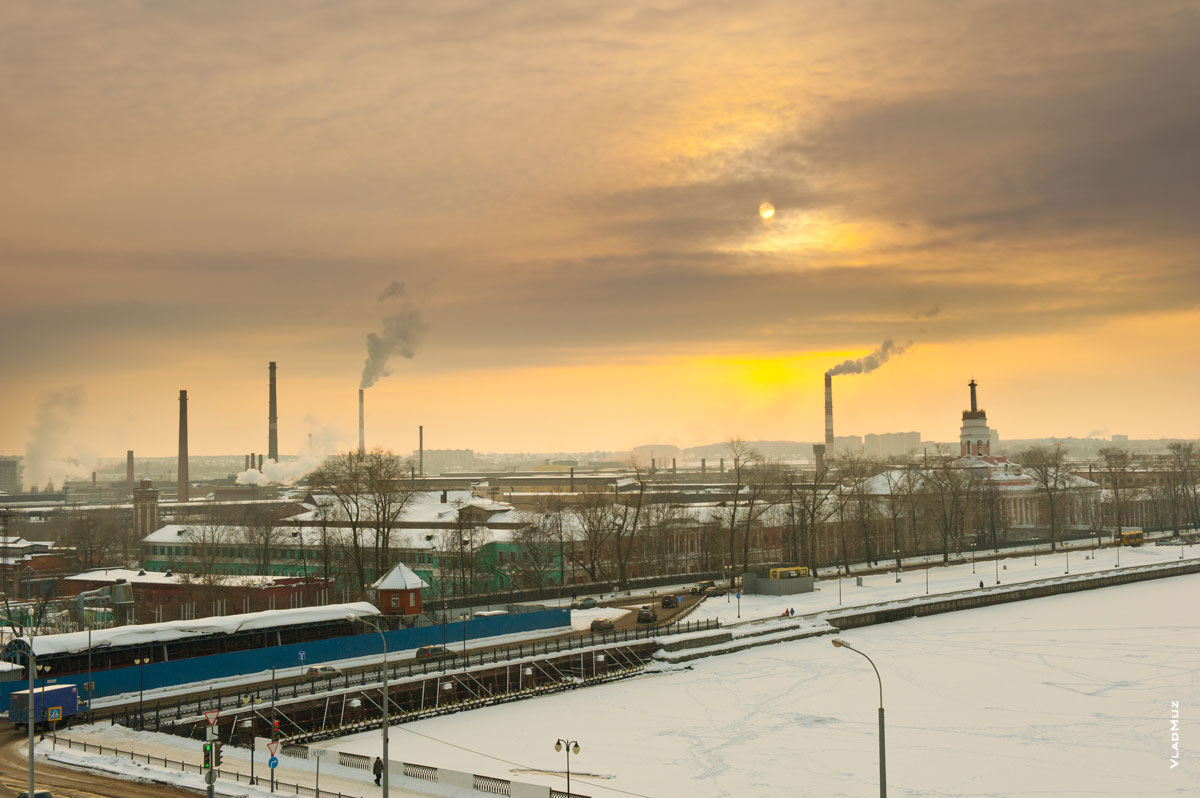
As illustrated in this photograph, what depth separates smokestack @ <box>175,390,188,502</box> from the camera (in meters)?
179

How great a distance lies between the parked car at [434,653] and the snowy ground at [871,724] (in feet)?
19.7

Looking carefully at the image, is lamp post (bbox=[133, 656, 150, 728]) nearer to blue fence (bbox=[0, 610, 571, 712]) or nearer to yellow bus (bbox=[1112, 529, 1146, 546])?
blue fence (bbox=[0, 610, 571, 712])

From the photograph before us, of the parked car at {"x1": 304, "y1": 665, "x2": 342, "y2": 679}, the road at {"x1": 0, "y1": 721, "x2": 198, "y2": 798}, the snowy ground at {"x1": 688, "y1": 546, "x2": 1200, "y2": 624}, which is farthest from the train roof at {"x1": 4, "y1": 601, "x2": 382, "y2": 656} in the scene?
the snowy ground at {"x1": 688, "y1": 546, "x2": 1200, "y2": 624}

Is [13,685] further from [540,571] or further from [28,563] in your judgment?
[28,563]

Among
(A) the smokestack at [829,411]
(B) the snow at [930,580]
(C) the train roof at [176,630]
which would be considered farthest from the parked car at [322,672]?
(A) the smokestack at [829,411]

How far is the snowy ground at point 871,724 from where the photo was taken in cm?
4062

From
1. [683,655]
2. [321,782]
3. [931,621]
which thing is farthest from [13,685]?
[931,621]

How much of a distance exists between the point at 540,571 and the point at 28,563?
6091 centimetres

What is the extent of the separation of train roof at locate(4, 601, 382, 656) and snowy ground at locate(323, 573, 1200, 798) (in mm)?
12203

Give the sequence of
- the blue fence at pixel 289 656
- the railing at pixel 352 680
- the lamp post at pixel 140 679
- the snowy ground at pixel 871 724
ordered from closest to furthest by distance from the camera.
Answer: the snowy ground at pixel 871 724 < the lamp post at pixel 140 679 < the railing at pixel 352 680 < the blue fence at pixel 289 656

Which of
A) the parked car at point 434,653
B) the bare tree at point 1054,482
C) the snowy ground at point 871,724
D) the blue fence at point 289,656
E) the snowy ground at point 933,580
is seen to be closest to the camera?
the snowy ground at point 871,724

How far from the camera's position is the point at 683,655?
6669cm

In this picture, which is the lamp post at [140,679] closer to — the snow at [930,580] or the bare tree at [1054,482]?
the snow at [930,580]

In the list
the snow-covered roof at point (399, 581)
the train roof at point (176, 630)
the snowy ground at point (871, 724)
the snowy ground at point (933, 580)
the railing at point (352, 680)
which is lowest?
the snowy ground at point (871, 724)
